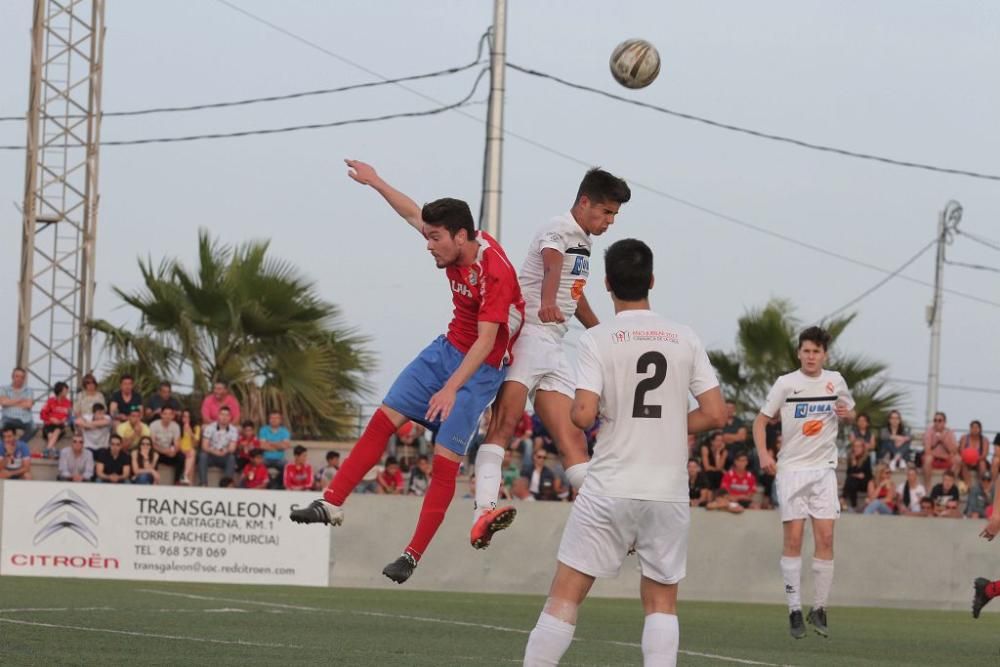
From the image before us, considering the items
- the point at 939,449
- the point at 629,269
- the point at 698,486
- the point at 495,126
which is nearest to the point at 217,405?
the point at 495,126

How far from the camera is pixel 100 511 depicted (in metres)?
21.0

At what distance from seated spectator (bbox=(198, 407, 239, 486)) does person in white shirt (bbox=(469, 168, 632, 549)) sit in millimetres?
13143

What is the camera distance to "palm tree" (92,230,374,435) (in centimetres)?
2547

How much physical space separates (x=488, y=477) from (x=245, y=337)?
54.9ft

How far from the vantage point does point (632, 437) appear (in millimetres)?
7078

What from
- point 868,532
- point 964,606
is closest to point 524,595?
point 868,532

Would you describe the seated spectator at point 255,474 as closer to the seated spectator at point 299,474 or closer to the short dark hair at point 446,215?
the seated spectator at point 299,474

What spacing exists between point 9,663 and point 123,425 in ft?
42.3

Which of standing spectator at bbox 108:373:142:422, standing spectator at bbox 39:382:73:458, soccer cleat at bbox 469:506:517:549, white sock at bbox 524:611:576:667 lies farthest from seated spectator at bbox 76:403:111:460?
white sock at bbox 524:611:576:667

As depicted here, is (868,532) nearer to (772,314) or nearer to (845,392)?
(772,314)

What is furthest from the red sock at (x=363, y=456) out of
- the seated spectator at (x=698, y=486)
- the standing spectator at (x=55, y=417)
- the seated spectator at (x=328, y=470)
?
the standing spectator at (x=55, y=417)

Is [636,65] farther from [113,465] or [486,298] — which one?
[113,465]

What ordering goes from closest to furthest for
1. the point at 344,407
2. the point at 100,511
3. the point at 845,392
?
the point at 845,392, the point at 100,511, the point at 344,407

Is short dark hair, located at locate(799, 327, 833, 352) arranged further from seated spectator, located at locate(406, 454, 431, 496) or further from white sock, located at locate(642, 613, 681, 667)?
seated spectator, located at locate(406, 454, 431, 496)
